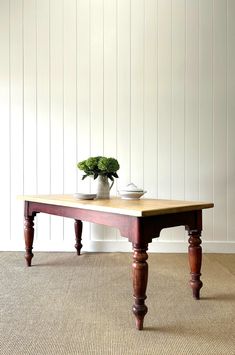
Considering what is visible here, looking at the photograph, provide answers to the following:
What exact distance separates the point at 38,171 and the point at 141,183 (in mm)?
998

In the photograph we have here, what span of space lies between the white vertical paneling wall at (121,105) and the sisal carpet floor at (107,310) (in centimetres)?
60

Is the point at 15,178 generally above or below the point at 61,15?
below

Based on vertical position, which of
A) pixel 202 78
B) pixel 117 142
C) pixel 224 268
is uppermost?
pixel 202 78

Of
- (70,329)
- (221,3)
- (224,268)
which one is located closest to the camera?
(70,329)

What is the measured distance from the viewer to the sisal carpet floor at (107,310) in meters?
1.33

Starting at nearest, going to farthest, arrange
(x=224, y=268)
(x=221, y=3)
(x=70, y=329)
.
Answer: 1. (x=70, y=329)
2. (x=224, y=268)
3. (x=221, y=3)

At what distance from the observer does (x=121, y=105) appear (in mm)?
2955

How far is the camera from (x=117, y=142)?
9.69 ft

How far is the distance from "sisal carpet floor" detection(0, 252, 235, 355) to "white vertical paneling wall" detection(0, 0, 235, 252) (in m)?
0.60

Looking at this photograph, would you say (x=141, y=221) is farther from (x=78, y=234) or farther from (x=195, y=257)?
(x=78, y=234)

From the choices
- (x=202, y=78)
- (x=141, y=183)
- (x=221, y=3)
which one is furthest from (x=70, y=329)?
(x=221, y=3)

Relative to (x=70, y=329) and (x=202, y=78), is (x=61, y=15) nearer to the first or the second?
(x=202, y=78)

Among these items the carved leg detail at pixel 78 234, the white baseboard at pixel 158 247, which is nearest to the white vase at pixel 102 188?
the carved leg detail at pixel 78 234

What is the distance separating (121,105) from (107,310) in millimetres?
1906
